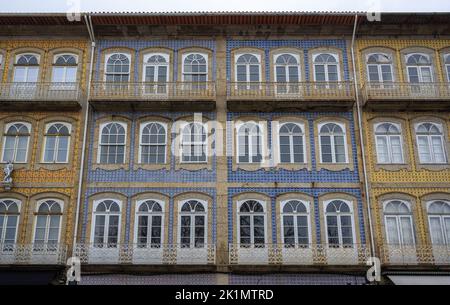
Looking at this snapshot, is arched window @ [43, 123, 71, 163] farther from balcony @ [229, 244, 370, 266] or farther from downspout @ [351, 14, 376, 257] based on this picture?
downspout @ [351, 14, 376, 257]

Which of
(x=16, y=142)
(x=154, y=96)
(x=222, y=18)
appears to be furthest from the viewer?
(x=222, y=18)

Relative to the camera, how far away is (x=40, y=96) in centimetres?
1725

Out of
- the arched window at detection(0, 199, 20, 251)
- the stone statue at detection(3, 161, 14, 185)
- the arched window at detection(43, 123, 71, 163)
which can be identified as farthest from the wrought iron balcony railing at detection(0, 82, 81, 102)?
the arched window at detection(0, 199, 20, 251)

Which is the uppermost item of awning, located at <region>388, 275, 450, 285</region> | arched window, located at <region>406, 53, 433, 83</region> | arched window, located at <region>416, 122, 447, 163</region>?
arched window, located at <region>406, 53, 433, 83</region>

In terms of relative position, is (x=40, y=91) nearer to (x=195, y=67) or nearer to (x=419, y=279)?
(x=195, y=67)

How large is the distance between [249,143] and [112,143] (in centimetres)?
462

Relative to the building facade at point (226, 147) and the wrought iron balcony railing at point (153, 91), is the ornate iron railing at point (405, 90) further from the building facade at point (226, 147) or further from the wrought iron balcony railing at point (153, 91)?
the wrought iron balcony railing at point (153, 91)

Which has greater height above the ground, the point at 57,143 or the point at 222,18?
the point at 222,18

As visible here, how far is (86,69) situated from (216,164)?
5836mm

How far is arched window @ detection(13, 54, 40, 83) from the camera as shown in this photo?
1791 cm

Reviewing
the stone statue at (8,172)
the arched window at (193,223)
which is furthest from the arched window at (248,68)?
the stone statue at (8,172)

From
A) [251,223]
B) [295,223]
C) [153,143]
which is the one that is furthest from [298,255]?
[153,143]

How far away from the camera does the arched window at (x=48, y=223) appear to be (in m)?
15.8

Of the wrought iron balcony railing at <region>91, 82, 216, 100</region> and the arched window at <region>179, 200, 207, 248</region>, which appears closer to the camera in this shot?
the arched window at <region>179, 200, 207, 248</region>
